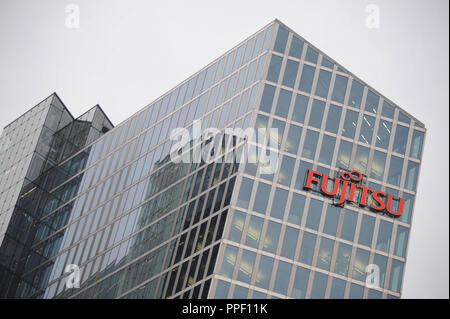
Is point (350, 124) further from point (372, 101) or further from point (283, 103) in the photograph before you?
point (283, 103)

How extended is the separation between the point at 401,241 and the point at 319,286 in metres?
Result: 10.4

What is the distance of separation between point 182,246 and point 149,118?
983 inches

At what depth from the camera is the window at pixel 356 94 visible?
280 ft

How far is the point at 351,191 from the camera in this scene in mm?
80812

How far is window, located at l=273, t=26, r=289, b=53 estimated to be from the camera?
86250 mm

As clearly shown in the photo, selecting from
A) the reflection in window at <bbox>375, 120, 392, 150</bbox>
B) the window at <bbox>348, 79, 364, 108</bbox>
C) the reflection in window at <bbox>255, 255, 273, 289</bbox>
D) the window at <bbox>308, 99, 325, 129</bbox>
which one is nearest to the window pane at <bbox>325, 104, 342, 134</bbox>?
the window at <bbox>308, 99, 325, 129</bbox>

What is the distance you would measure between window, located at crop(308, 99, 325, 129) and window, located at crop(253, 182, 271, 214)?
910 centimetres

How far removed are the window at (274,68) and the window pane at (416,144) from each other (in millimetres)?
15768

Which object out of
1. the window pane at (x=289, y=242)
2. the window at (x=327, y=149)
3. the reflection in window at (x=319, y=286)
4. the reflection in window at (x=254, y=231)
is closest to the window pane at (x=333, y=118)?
the window at (x=327, y=149)

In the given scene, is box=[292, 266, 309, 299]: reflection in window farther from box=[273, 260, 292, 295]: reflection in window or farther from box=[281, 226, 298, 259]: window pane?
box=[281, 226, 298, 259]: window pane

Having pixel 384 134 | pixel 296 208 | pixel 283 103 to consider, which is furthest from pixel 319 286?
pixel 283 103

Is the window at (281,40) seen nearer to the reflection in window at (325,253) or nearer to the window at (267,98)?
the window at (267,98)
